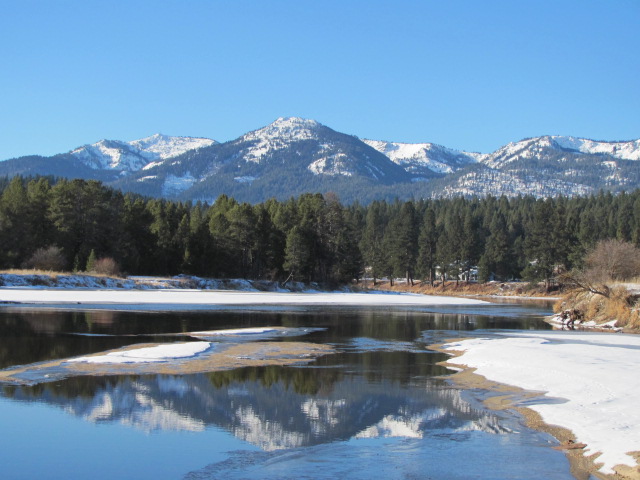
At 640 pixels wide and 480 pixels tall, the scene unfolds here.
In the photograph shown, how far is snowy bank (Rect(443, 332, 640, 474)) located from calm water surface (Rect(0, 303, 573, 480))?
106 cm

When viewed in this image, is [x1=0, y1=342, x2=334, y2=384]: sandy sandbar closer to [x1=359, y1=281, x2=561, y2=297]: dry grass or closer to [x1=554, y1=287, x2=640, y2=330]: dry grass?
[x1=554, y1=287, x2=640, y2=330]: dry grass

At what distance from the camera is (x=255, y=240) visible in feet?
320

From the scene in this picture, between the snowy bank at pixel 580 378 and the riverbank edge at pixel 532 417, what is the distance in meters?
0.18

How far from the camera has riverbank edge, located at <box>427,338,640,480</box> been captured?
34.8 feet

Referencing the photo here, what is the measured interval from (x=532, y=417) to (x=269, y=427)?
627cm

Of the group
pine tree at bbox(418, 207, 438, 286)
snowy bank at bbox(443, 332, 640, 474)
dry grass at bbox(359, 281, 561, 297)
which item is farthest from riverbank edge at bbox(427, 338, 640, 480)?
pine tree at bbox(418, 207, 438, 286)

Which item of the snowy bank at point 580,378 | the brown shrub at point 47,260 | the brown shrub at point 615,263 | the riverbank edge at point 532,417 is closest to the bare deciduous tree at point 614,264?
the brown shrub at point 615,263

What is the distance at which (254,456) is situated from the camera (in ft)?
38.2

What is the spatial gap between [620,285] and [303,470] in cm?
3684

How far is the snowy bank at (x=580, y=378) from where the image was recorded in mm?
12680

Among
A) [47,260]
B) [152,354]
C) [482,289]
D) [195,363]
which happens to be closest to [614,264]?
[195,363]

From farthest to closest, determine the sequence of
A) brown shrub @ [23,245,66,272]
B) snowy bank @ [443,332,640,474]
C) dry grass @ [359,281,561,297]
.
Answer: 1. dry grass @ [359,281,561,297]
2. brown shrub @ [23,245,66,272]
3. snowy bank @ [443,332,640,474]

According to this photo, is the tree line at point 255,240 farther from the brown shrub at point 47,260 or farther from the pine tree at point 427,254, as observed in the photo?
the brown shrub at point 47,260

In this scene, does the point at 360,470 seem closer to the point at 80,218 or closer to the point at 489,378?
the point at 489,378
